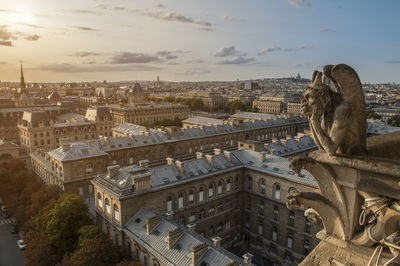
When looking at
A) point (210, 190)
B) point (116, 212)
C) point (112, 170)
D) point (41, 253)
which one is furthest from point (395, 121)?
point (41, 253)

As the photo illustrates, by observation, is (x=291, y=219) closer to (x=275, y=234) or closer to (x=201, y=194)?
(x=275, y=234)

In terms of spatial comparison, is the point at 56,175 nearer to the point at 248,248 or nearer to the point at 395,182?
the point at 248,248

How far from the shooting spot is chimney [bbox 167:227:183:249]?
3195 cm

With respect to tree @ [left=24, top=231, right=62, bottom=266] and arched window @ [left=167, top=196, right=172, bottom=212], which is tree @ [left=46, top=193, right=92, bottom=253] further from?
arched window @ [left=167, top=196, right=172, bottom=212]

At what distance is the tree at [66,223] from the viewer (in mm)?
39906

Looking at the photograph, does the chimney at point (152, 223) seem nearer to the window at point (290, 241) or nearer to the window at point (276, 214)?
the window at point (276, 214)

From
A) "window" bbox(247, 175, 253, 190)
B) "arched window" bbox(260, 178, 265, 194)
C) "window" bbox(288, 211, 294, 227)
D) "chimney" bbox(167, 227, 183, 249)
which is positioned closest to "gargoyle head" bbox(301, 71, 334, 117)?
"chimney" bbox(167, 227, 183, 249)

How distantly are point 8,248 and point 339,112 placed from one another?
5970cm

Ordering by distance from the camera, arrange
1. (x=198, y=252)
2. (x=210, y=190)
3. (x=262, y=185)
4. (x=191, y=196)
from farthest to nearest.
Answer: (x=262, y=185), (x=210, y=190), (x=191, y=196), (x=198, y=252)

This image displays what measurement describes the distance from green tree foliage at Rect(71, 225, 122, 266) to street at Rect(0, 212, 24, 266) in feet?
62.3

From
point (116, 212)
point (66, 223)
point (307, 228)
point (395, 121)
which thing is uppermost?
point (395, 121)

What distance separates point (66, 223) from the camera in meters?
40.1

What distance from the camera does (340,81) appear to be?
6.21m

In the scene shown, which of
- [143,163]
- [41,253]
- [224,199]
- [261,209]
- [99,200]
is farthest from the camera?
[224,199]
